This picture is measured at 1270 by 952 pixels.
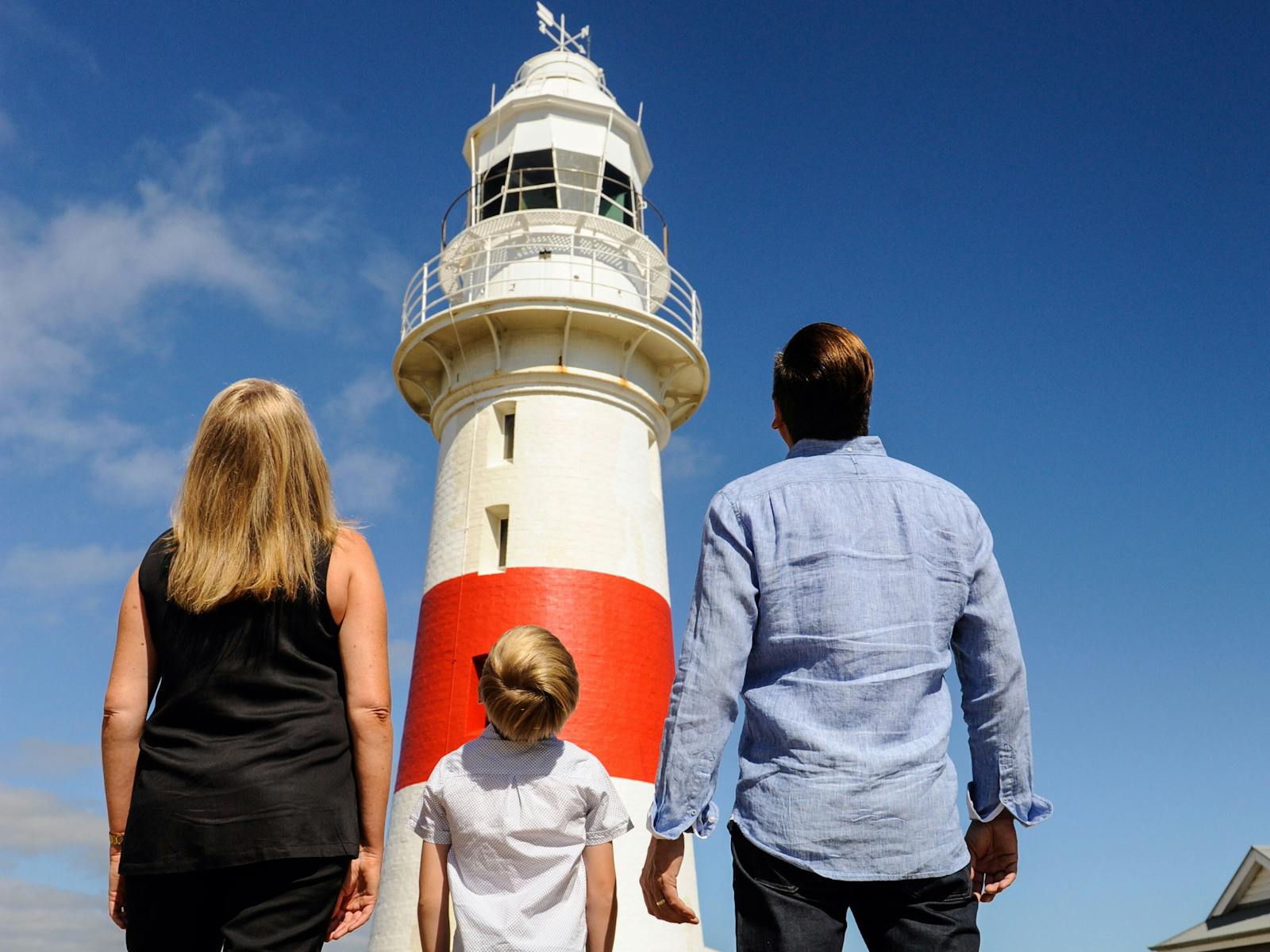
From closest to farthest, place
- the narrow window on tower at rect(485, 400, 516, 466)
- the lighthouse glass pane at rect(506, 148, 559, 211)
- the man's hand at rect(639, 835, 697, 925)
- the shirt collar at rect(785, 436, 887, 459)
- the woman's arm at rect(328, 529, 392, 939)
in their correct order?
the man's hand at rect(639, 835, 697, 925), the woman's arm at rect(328, 529, 392, 939), the shirt collar at rect(785, 436, 887, 459), the narrow window on tower at rect(485, 400, 516, 466), the lighthouse glass pane at rect(506, 148, 559, 211)

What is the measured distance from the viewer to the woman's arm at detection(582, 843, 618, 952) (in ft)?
12.1

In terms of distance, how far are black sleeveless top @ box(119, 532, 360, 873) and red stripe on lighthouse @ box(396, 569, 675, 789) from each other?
9.42m

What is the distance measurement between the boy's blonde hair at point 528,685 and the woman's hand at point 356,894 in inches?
28.3

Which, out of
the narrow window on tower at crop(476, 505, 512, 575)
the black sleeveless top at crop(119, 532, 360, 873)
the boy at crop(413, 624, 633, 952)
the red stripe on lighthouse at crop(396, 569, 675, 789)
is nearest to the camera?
the black sleeveless top at crop(119, 532, 360, 873)

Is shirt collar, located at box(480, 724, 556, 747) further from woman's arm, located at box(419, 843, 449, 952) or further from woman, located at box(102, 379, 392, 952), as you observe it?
woman, located at box(102, 379, 392, 952)

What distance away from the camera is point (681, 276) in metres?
15.7

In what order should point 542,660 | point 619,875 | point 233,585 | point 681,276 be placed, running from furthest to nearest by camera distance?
point 681,276, point 619,875, point 542,660, point 233,585

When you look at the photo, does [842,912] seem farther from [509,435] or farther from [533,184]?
[533,184]

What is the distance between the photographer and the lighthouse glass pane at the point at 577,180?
52.3 feet

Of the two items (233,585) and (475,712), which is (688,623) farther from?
(475,712)

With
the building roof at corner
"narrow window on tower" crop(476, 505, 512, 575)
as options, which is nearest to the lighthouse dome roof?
"narrow window on tower" crop(476, 505, 512, 575)

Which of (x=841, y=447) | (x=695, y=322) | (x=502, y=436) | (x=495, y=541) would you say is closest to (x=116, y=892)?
(x=841, y=447)

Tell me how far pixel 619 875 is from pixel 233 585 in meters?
10.0

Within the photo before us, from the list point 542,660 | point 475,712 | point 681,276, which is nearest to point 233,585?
point 542,660
